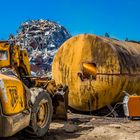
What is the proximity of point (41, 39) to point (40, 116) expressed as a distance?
86.5 ft

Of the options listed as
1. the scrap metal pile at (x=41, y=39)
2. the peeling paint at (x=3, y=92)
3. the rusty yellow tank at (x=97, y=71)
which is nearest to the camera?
the peeling paint at (x=3, y=92)

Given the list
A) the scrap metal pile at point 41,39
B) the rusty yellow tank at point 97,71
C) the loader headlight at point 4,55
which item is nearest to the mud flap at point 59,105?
the rusty yellow tank at point 97,71

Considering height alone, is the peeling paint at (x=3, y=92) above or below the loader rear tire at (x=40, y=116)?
above

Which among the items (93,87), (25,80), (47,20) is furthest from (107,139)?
(47,20)

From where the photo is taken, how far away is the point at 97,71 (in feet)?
36.6

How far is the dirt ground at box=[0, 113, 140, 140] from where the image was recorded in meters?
7.53

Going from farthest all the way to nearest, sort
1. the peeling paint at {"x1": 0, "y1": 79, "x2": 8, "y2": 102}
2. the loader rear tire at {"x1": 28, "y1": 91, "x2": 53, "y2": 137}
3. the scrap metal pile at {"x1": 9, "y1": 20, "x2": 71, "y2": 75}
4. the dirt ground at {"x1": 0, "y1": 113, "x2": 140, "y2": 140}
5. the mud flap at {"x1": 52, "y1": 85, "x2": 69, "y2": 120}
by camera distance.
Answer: the scrap metal pile at {"x1": 9, "y1": 20, "x2": 71, "y2": 75}
the mud flap at {"x1": 52, "y1": 85, "x2": 69, "y2": 120}
the dirt ground at {"x1": 0, "y1": 113, "x2": 140, "y2": 140}
the loader rear tire at {"x1": 28, "y1": 91, "x2": 53, "y2": 137}
the peeling paint at {"x1": 0, "y1": 79, "x2": 8, "y2": 102}

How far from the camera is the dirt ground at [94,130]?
753 centimetres

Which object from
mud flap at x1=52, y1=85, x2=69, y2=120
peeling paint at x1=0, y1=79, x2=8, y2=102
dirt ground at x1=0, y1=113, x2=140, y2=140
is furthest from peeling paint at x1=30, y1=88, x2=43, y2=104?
mud flap at x1=52, y1=85, x2=69, y2=120

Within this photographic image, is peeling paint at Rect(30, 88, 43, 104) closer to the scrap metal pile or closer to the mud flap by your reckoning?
the mud flap

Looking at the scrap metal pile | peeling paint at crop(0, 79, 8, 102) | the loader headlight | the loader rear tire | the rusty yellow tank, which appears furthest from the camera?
the scrap metal pile

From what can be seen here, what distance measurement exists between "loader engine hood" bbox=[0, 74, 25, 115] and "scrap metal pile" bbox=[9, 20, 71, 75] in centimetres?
2136

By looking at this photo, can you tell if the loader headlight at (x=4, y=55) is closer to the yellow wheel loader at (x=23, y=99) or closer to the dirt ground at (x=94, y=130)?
the yellow wheel loader at (x=23, y=99)

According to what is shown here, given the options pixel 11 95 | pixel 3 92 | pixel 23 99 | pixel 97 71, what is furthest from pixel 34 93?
pixel 97 71
